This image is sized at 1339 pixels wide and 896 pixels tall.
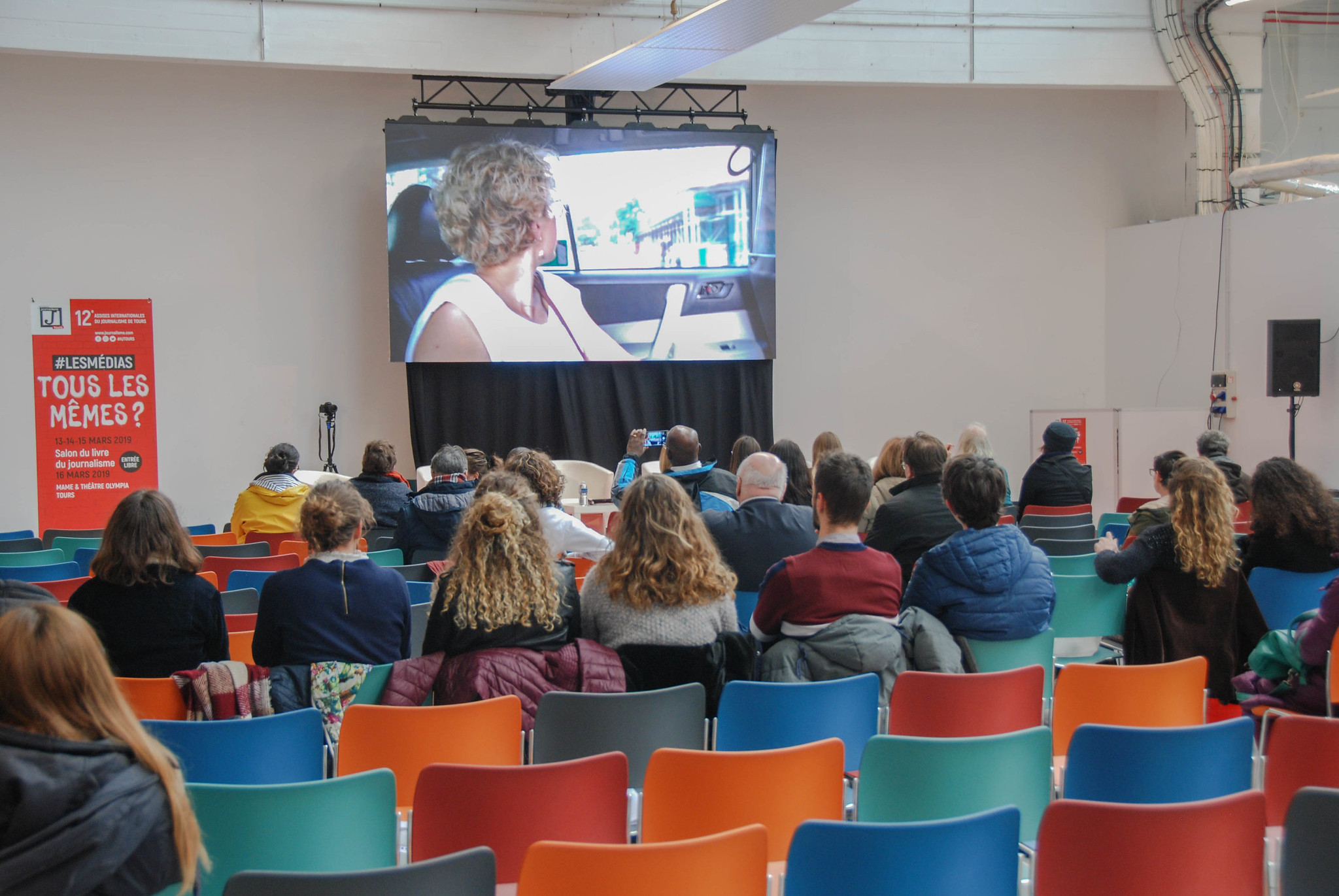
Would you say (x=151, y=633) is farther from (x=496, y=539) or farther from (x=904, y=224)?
(x=904, y=224)

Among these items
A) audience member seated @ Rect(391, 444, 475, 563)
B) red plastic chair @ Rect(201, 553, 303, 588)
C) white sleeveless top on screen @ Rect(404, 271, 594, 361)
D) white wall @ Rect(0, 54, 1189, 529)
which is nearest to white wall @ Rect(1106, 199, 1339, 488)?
white wall @ Rect(0, 54, 1189, 529)

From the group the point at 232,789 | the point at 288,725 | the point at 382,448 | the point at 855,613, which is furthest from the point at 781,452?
the point at 232,789

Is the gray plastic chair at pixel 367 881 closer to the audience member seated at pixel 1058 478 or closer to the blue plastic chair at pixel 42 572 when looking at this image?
the blue plastic chair at pixel 42 572

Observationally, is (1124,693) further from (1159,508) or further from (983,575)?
(1159,508)

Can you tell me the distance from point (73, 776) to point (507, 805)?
2.71ft

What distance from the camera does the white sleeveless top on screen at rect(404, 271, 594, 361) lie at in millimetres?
8883

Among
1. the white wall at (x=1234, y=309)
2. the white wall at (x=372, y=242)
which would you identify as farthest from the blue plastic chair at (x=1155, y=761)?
the white wall at (x=372, y=242)

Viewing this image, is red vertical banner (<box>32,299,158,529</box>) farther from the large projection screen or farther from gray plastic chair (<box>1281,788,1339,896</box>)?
gray plastic chair (<box>1281,788,1339,896</box>)

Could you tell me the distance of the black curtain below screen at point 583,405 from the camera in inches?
370

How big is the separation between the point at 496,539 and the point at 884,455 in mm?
3273

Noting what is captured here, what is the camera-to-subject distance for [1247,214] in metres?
9.58

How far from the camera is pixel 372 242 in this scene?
9.52m

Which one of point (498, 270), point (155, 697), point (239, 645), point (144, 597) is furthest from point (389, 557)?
point (498, 270)

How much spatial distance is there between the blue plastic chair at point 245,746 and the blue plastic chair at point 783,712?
3.33 ft
